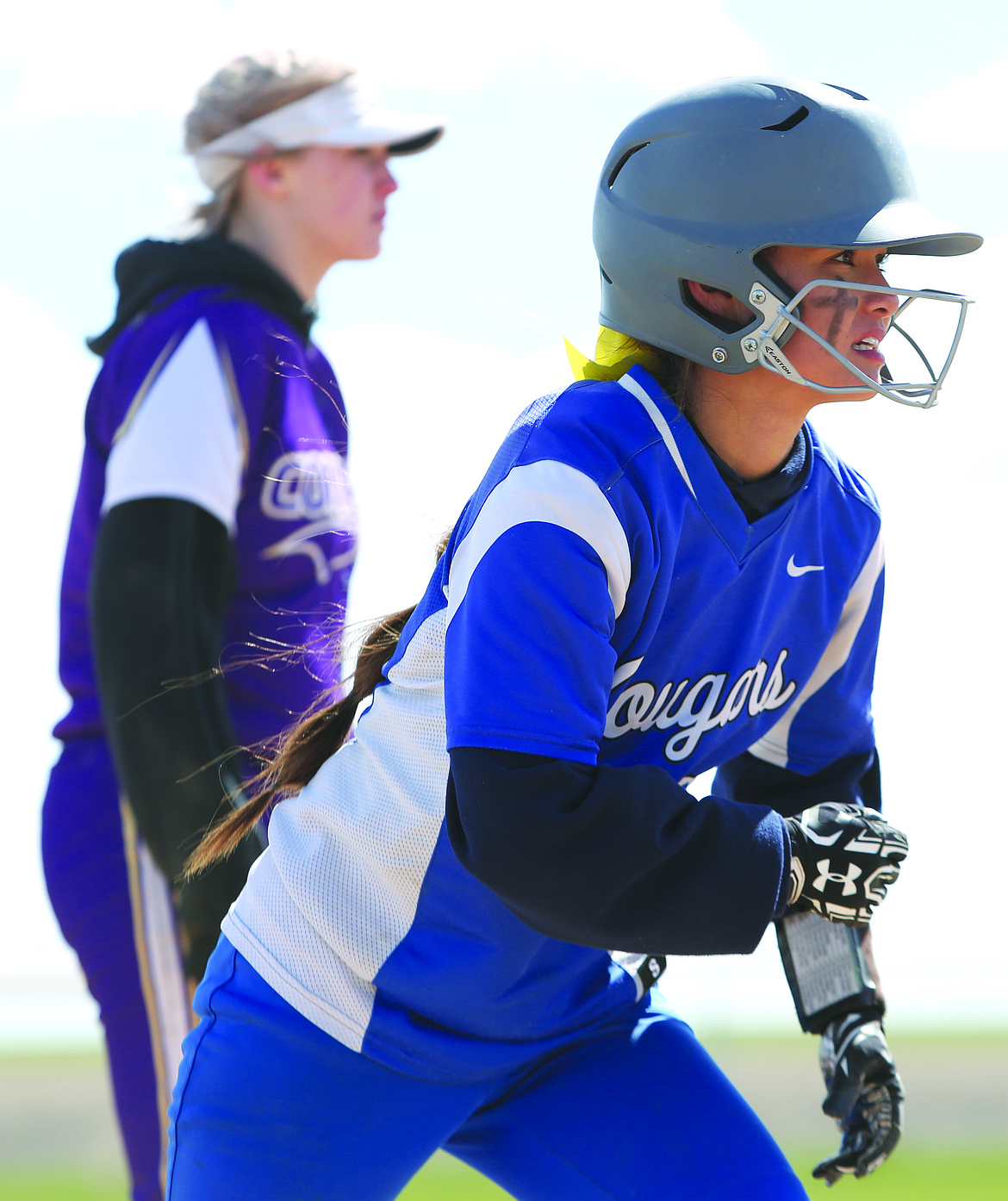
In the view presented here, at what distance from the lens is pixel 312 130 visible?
10.7 feet

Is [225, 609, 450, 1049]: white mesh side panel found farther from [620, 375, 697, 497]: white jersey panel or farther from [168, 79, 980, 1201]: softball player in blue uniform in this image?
[620, 375, 697, 497]: white jersey panel

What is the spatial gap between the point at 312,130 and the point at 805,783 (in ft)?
6.49

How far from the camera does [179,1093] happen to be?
188 centimetres

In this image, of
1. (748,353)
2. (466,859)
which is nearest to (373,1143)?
(466,859)

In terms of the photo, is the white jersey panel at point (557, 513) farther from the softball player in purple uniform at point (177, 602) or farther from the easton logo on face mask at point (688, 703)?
the softball player in purple uniform at point (177, 602)

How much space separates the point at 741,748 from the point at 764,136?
0.92m

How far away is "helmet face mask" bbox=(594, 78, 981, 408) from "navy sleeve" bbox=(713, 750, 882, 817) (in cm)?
74

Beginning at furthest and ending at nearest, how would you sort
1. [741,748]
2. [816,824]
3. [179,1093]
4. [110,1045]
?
[110,1045]
[741,748]
[179,1093]
[816,824]

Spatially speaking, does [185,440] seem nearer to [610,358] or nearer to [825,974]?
[610,358]

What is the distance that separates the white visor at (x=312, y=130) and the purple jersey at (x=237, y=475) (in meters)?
0.46

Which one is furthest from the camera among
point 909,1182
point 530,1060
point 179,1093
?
point 909,1182

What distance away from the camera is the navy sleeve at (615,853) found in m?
1.54

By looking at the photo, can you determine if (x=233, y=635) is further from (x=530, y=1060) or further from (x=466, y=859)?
(x=466, y=859)

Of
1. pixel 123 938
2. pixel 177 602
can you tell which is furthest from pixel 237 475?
pixel 123 938
